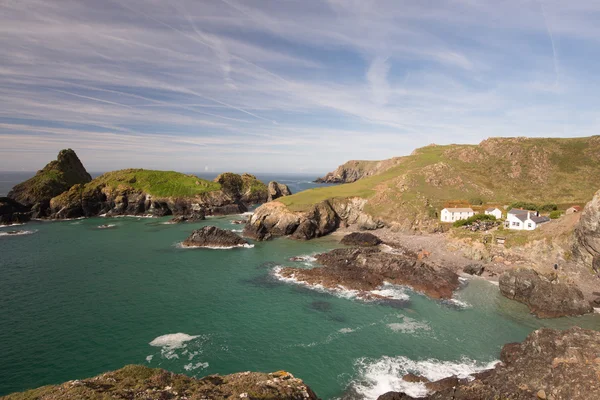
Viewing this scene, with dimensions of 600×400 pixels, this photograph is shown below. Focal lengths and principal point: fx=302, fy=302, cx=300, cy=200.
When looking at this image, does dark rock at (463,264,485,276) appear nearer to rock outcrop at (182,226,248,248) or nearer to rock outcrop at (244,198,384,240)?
rock outcrop at (244,198,384,240)

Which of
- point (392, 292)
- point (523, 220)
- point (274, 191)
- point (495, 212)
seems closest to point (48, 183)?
point (274, 191)

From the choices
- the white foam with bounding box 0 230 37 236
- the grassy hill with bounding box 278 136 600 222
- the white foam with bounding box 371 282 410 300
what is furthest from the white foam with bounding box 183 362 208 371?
Result: the white foam with bounding box 0 230 37 236

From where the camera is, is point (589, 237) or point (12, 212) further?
point (12, 212)

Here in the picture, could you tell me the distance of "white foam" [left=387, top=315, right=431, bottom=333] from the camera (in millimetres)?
31156

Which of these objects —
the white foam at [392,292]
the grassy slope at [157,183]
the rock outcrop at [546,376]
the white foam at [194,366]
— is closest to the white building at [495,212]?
the white foam at [392,292]

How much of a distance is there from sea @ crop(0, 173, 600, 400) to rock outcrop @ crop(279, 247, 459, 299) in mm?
2019

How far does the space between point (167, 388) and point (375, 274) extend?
3654cm

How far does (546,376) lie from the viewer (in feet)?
68.1

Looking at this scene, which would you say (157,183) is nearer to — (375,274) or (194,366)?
(375,274)

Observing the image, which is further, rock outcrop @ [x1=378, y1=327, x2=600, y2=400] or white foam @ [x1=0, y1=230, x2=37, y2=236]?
white foam @ [x1=0, y1=230, x2=37, y2=236]

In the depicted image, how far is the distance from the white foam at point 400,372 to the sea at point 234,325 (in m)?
0.08

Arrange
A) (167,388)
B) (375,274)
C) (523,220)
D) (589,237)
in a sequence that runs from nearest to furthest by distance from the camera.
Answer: (167,388), (589,237), (375,274), (523,220)

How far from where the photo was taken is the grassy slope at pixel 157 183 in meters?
109

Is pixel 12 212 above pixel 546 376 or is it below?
above
